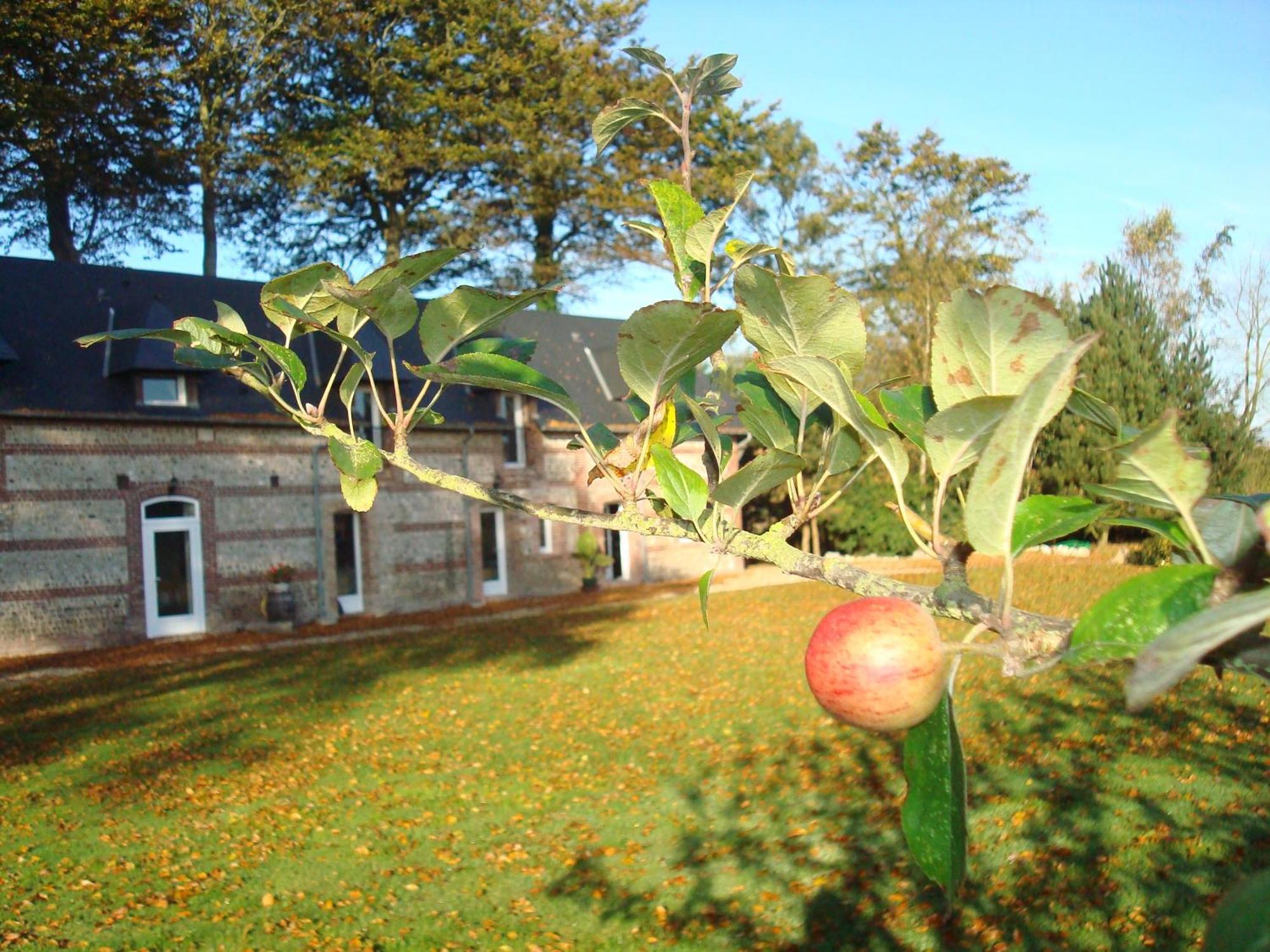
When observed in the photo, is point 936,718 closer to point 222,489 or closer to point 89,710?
point 89,710

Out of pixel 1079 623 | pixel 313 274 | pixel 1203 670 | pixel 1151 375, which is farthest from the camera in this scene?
pixel 1151 375

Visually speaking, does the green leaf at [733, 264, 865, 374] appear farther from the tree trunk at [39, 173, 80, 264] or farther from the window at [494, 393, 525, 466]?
the tree trunk at [39, 173, 80, 264]

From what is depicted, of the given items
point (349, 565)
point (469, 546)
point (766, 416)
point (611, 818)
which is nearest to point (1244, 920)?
point (766, 416)

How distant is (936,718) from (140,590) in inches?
724

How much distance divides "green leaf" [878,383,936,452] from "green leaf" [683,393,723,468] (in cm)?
16

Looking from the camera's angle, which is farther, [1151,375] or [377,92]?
[377,92]

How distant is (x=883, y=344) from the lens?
84.2 feet

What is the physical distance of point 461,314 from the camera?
98cm

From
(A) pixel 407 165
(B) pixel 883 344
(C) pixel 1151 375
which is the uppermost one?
(A) pixel 407 165

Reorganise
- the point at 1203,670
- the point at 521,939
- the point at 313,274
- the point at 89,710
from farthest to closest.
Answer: the point at 89,710
the point at 1203,670
the point at 521,939
the point at 313,274

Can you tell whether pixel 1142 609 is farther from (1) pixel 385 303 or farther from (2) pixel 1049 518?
(1) pixel 385 303

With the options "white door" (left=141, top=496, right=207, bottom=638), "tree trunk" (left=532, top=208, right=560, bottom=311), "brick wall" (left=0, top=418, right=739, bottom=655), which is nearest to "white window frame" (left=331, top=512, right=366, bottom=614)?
"brick wall" (left=0, top=418, right=739, bottom=655)

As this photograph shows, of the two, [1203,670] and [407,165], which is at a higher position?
[407,165]

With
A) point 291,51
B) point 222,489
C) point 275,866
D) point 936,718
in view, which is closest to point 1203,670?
point 275,866
